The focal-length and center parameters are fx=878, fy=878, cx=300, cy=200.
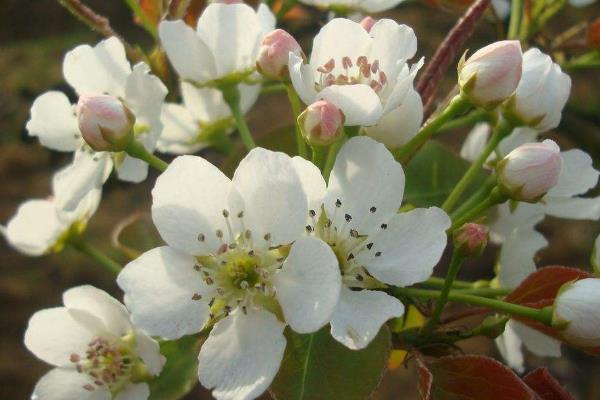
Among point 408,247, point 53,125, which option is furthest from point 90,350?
point 408,247

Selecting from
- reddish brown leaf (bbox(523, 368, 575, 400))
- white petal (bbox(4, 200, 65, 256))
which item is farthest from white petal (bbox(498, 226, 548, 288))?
white petal (bbox(4, 200, 65, 256))

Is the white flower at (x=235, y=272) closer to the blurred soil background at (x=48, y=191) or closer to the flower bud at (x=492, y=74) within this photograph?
the flower bud at (x=492, y=74)

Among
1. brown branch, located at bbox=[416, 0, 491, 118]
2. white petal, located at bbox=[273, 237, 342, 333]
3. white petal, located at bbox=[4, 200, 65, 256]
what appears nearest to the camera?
white petal, located at bbox=[273, 237, 342, 333]

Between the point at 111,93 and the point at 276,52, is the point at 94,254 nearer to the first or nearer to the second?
the point at 111,93

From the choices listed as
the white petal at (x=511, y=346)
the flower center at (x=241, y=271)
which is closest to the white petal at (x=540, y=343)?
the white petal at (x=511, y=346)

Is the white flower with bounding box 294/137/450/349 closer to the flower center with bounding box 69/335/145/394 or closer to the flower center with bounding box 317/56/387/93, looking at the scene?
the flower center with bounding box 317/56/387/93
